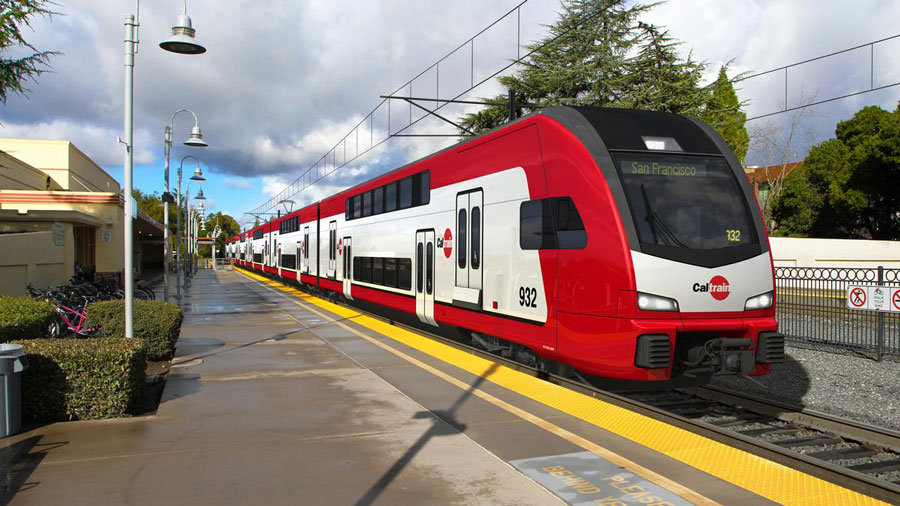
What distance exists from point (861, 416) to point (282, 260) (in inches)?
1203

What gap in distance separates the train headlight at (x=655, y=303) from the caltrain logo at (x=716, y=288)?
1.12ft

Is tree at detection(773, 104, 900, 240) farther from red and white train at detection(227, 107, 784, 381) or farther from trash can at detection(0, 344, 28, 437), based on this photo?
trash can at detection(0, 344, 28, 437)

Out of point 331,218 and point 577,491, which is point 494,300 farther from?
point 331,218

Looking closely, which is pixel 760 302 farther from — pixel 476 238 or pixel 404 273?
pixel 404 273

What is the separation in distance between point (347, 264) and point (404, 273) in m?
5.93

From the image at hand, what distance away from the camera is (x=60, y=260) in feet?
66.0

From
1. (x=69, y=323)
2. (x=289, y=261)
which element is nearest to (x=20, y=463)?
(x=69, y=323)

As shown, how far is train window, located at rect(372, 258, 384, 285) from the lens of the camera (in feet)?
51.9

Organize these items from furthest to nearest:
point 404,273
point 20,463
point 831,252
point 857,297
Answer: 1. point 831,252
2. point 404,273
3. point 857,297
4. point 20,463

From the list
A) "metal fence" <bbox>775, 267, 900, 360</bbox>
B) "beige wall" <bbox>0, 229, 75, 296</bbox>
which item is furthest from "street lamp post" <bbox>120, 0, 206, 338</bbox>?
"metal fence" <bbox>775, 267, 900, 360</bbox>

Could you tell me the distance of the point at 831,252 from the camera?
112ft

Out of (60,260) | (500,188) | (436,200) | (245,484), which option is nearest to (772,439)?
(500,188)

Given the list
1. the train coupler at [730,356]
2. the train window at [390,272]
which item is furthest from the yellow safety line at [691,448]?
the train window at [390,272]

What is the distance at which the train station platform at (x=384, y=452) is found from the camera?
15.7 feet
